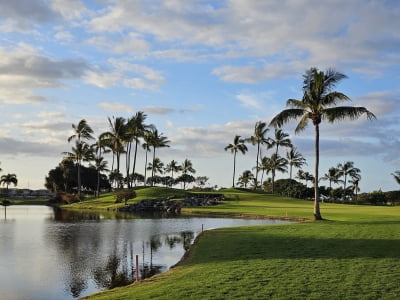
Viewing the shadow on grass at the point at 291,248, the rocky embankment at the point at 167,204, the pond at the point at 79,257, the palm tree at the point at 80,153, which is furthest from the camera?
the palm tree at the point at 80,153

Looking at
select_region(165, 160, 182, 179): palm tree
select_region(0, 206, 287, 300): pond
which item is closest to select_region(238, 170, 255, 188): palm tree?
select_region(165, 160, 182, 179): palm tree

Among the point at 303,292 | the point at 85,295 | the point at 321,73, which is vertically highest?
the point at 321,73

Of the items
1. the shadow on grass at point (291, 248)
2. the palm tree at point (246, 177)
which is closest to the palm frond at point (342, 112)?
the shadow on grass at point (291, 248)

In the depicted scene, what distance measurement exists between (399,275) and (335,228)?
51.8 feet

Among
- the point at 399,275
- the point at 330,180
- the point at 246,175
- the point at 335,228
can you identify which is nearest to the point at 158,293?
the point at 399,275

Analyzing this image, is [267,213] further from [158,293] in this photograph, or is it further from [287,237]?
[158,293]

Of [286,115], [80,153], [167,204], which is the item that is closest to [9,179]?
[80,153]

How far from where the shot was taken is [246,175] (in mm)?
170000

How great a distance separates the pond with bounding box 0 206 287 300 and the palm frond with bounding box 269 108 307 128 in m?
12.2

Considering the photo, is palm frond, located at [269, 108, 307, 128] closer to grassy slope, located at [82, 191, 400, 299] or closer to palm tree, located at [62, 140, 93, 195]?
grassy slope, located at [82, 191, 400, 299]

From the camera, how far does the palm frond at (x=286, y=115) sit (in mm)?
40406

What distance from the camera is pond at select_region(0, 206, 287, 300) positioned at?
19.7m

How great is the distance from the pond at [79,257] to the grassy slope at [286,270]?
2654 millimetres

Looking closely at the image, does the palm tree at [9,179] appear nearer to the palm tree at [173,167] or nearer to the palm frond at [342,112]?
the palm tree at [173,167]
